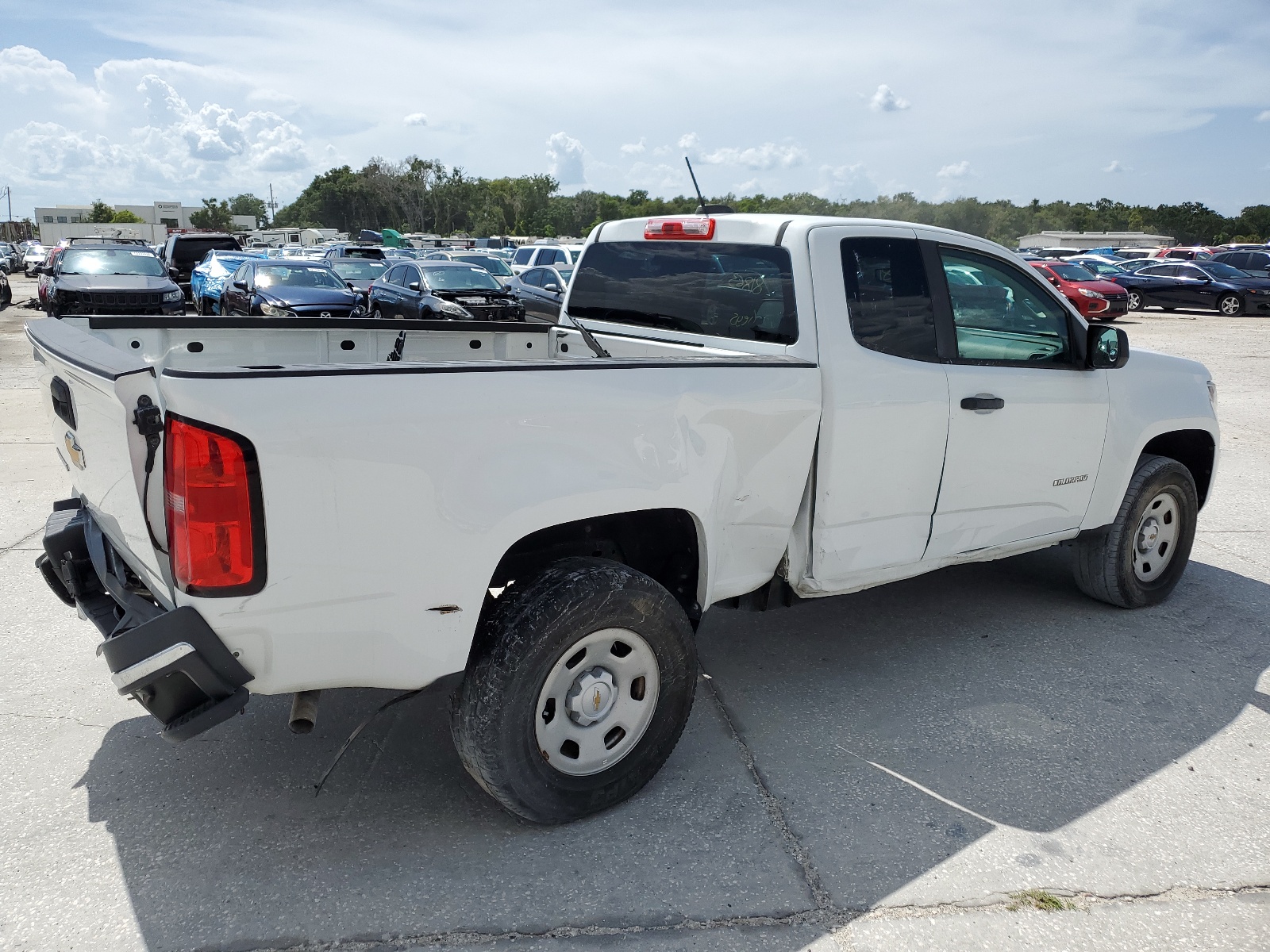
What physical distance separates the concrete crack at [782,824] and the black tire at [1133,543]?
225 cm

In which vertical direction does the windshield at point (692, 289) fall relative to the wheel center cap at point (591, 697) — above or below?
above

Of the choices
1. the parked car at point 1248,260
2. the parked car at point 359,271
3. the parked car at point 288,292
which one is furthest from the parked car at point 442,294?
the parked car at point 1248,260

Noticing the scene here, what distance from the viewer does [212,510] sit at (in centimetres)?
238

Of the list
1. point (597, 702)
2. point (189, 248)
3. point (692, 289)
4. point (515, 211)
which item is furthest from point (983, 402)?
point (515, 211)

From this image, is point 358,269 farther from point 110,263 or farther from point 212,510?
point 212,510

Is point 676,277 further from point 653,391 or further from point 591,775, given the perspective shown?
point 591,775

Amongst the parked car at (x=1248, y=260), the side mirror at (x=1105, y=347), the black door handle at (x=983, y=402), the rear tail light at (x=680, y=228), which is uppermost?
the rear tail light at (x=680, y=228)

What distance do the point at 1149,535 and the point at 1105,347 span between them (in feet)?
4.28

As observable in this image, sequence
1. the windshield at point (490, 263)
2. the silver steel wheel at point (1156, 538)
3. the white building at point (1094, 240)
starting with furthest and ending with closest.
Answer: the white building at point (1094, 240)
the windshield at point (490, 263)
the silver steel wheel at point (1156, 538)

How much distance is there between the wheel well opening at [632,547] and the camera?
312 cm

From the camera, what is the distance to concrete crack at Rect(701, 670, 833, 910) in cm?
286

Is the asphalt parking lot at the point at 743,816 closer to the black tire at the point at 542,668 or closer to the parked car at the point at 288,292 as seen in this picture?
the black tire at the point at 542,668

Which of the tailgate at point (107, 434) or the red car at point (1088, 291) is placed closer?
the tailgate at point (107, 434)

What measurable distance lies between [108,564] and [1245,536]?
6765 millimetres
